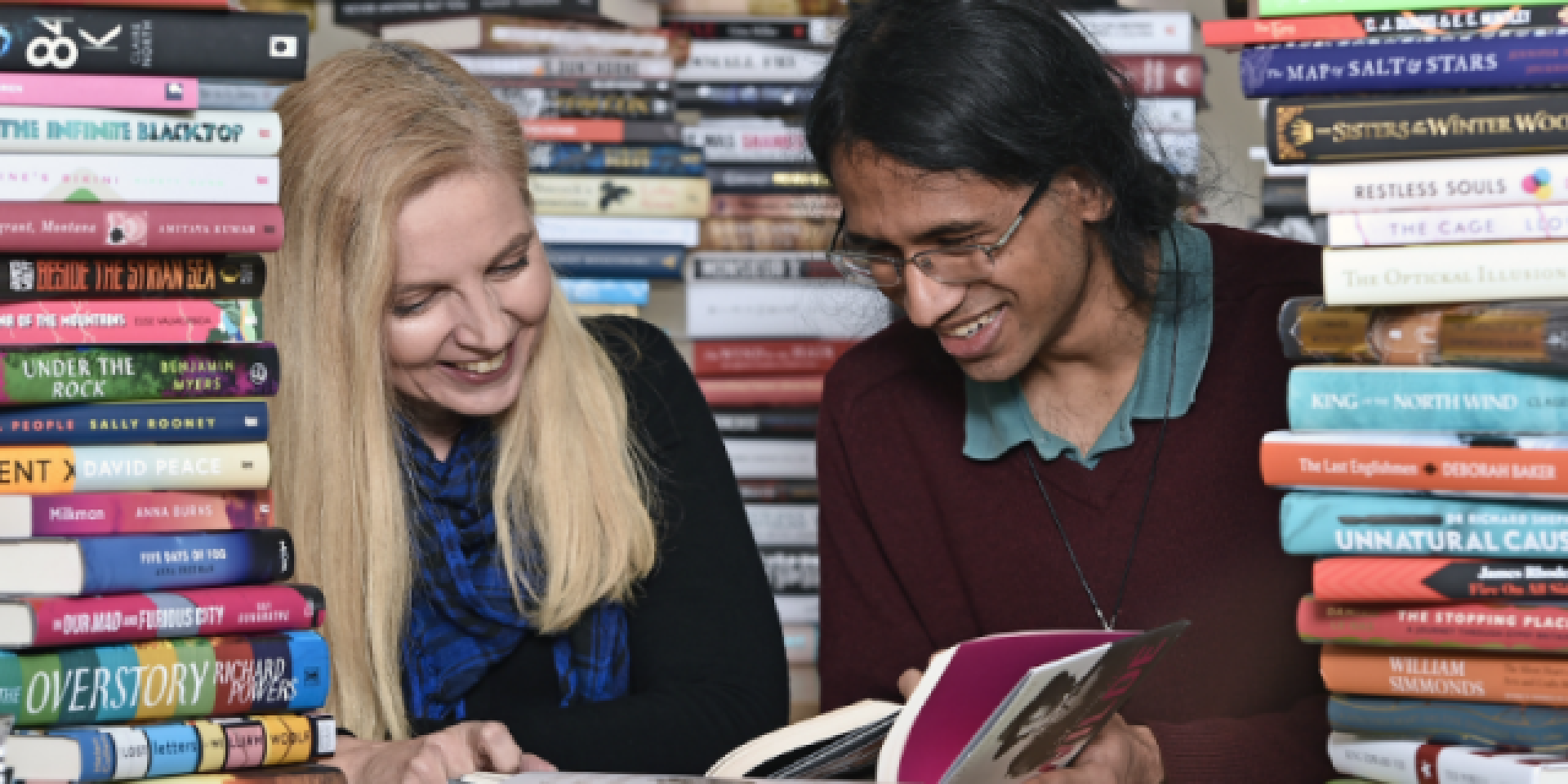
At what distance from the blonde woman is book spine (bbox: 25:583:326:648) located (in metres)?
0.36

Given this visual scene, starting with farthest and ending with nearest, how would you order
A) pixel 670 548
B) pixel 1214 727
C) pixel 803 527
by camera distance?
pixel 803 527, pixel 670 548, pixel 1214 727

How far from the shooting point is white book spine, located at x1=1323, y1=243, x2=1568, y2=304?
902 millimetres

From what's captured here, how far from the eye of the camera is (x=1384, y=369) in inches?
36.8

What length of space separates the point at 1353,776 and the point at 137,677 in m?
0.78

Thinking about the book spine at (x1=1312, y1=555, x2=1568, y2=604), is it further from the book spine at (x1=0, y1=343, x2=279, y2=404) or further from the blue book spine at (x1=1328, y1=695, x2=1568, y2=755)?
the book spine at (x1=0, y1=343, x2=279, y2=404)

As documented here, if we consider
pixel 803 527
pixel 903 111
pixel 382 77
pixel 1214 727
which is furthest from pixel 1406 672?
pixel 803 527

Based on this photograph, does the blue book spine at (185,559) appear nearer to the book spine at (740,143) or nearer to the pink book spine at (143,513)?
the pink book spine at (143,513)

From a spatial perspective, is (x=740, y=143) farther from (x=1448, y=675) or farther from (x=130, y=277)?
(x=1448, y=675)

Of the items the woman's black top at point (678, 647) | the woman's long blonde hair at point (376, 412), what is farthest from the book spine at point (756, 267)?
the woman's long blonde hair at point (376, 412)

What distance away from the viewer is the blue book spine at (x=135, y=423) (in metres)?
0.93

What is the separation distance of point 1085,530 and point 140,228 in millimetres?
899

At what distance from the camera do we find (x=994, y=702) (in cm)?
93

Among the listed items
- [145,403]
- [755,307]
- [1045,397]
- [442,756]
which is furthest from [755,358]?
[145,403]

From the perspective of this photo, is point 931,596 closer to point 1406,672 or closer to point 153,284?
point 1406,672
